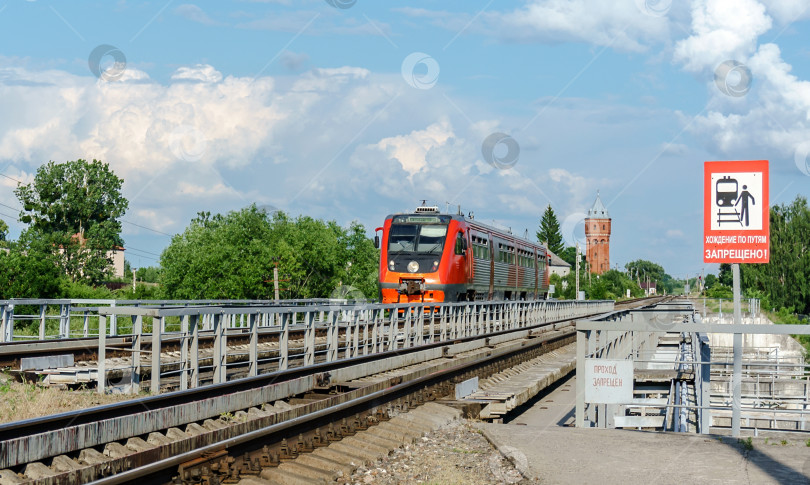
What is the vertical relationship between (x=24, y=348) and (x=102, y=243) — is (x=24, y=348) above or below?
below

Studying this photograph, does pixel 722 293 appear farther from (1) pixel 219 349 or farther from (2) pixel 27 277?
(1) pixel 219 349

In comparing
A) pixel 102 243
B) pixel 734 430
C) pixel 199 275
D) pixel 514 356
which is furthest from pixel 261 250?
pixel 734 430

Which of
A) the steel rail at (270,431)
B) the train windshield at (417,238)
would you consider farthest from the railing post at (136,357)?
the train windshield at (417,238)

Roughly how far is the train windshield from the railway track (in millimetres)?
15645

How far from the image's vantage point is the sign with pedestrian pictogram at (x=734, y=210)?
9711 mm

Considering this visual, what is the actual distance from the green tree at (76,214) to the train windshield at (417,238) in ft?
212

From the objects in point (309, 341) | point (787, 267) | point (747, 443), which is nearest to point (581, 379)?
point (747, 443)

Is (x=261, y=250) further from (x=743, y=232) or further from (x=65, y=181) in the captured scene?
(x=743, y=232)

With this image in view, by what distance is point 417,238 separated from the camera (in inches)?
1160

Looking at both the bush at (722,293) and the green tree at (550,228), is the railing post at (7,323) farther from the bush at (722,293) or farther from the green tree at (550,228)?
the green tree at (550,228)

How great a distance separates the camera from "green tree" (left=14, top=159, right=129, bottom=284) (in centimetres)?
8825

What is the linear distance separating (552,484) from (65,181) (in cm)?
9122

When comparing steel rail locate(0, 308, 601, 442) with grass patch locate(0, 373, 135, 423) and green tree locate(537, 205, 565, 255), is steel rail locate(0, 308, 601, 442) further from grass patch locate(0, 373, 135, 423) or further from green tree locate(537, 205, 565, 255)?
green tree locate(537, 205, 565, 255)

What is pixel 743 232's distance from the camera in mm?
9734
